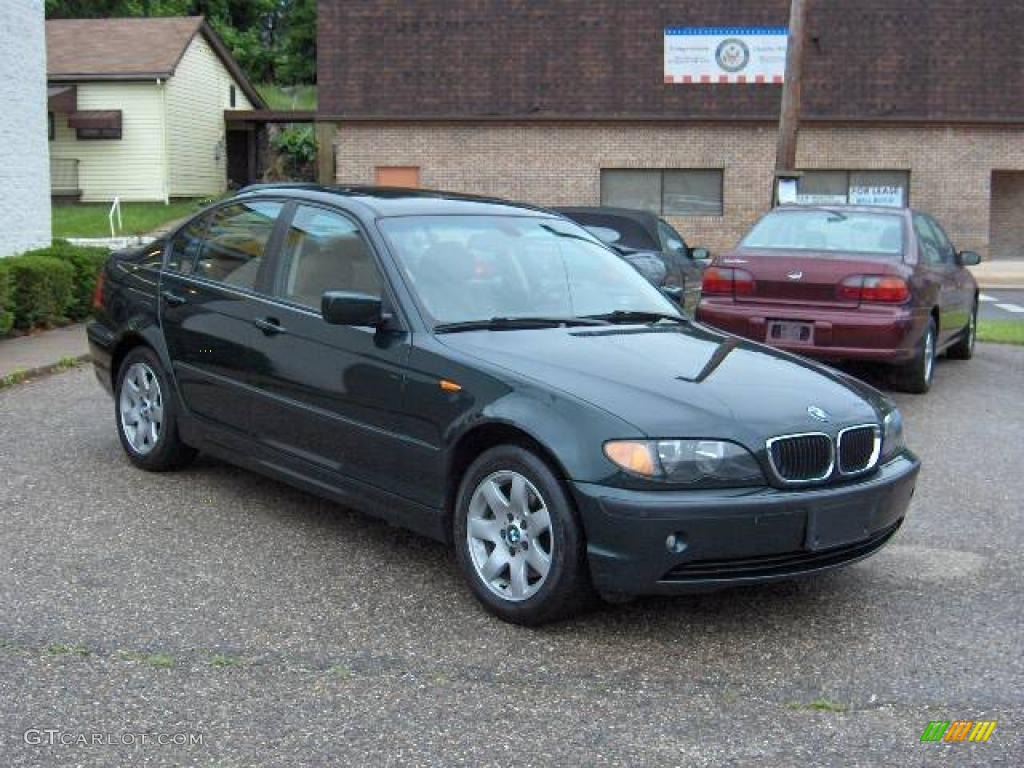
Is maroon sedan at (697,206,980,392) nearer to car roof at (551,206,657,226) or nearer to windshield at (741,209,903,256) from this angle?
windshield at (741,209,903,256)

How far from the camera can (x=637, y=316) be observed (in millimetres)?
5777

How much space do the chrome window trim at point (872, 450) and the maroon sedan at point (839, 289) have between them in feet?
15.2

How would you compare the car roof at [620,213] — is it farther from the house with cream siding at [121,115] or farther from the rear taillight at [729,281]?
the house with cream siding at [121,115]

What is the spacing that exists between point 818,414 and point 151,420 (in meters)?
3.75

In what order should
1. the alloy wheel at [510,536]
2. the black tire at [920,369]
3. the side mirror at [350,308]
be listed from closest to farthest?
the alloy wheel at [510,536] < the side mirror at [350,308] < the black tire at [920,369]

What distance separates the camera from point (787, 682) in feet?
13.8

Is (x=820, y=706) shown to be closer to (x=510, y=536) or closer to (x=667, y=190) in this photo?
(x=510, y=536)

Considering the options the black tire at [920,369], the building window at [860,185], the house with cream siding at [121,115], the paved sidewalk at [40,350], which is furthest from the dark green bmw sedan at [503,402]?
the house with cream siding at [121,115]

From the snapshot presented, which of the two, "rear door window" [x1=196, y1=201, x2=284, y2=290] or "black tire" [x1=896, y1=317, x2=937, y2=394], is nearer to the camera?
"rear door window" [x1=196, y1=201, x2=284, y2=290]

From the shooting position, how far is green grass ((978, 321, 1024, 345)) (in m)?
14.4

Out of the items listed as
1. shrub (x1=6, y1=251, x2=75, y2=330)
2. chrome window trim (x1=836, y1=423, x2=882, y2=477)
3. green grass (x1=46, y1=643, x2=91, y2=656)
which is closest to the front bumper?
chrome window trim (x1=836, y1=423, x2=882, y2=477)

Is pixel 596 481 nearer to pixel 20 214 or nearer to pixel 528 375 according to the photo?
pixel 528 375

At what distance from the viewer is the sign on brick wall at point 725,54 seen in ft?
94.6

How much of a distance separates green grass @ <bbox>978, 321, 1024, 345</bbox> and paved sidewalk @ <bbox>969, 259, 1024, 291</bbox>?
965cm
